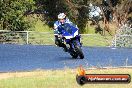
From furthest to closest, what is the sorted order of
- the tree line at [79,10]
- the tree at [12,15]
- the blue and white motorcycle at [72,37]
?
the tree line at [79,10] → the tree at [12,15] → the blue and white motorcycle at [72,37]

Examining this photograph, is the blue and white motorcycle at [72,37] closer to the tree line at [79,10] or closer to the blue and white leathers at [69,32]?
the blue and white leathers at [69,32]

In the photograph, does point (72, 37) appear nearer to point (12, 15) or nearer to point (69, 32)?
point (69, 32)

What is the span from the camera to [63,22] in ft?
58.6

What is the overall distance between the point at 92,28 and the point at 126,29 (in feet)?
118

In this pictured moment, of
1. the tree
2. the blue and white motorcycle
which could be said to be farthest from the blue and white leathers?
the tree

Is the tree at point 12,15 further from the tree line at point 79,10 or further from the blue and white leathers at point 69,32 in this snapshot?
the blue and white leathers at point 69,32

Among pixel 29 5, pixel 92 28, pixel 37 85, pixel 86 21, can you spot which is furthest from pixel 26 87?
pixel 92 28

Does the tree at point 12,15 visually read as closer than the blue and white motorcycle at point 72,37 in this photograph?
No

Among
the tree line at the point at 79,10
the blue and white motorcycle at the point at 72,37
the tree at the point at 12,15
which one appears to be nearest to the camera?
the blue and white motorcycle at the point at 72,37

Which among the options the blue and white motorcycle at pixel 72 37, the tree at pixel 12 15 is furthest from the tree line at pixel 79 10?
the blue and white motorcycle at pixel 72 37

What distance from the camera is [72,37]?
18.2 metres

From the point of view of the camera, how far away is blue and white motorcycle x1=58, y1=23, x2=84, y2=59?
1811 cm

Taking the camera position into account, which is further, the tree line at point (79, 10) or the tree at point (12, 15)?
the tree line at point (79, 10)

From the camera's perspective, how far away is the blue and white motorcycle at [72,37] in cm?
1811
